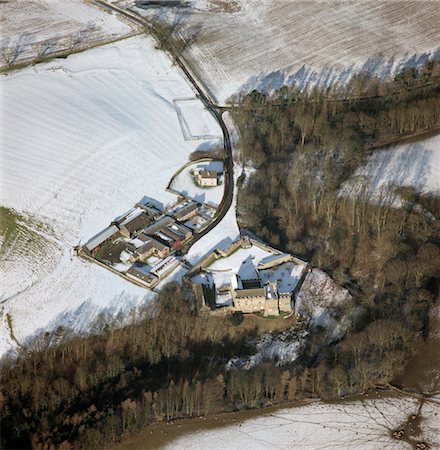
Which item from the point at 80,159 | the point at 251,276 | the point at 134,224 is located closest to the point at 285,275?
the point at 251,276

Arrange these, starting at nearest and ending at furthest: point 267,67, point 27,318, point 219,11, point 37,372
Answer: point 37,372 → point 27,318 → point 267,67 → point 219,11

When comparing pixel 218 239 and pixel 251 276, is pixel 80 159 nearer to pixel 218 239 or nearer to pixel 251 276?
pixel 218 239

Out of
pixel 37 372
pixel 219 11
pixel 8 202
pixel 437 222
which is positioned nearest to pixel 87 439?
pixel 37 372

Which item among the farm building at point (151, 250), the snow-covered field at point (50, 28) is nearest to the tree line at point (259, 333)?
the farm building at point (151, 250)

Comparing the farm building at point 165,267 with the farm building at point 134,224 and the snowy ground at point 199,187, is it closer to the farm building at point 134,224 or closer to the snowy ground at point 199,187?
the farm building at point 134,224

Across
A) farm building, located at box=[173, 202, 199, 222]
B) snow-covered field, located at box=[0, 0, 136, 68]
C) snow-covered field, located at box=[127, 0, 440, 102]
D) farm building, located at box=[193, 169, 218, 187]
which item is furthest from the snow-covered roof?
snow-covered field, located at box=[0, 0, 136, 68]

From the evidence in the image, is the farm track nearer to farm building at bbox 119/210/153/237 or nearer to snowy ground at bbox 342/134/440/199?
farm building at bbox 119/210/153/237

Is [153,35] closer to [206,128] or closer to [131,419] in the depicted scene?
[206,128]
